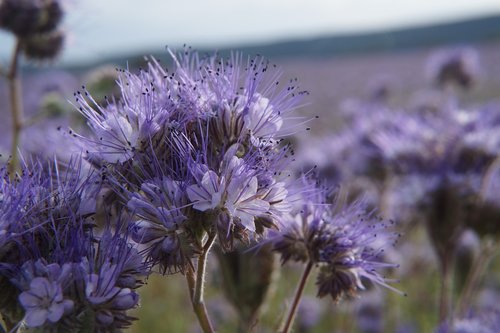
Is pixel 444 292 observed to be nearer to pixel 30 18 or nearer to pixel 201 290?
pixel 201 290

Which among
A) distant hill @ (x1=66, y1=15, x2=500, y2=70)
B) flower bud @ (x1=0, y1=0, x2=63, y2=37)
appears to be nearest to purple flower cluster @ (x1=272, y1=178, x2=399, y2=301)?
flower bud @ (x1=0, y1=0, x2=63, y2=37)

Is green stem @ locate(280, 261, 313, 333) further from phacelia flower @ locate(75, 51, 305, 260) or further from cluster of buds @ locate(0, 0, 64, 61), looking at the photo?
cluster of buds @ locate(0, 0, 64, 61)

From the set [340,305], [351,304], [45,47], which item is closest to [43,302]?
[45,47]

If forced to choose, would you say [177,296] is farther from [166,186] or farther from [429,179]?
[166,186]

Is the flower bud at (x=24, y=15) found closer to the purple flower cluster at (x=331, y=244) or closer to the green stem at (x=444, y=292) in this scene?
the purple flower cluster at (x=331, y=244)

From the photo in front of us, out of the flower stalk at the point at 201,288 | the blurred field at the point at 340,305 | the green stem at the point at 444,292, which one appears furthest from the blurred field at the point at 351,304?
the flower stalk at the point at 201,288

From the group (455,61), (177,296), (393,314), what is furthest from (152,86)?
(455,61)
